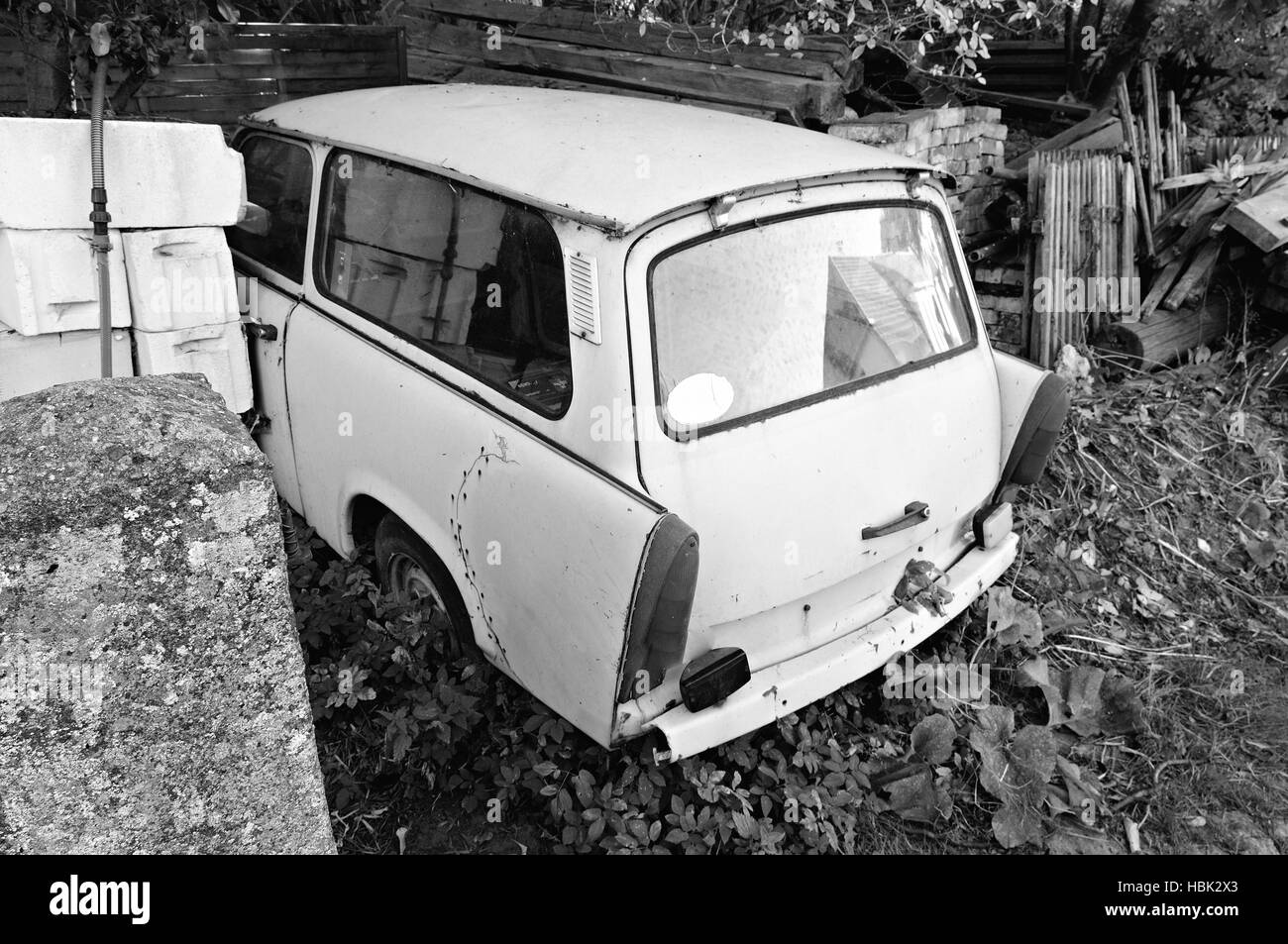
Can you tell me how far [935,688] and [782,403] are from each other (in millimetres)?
1295

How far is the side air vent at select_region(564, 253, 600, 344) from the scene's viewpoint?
8.50 ft

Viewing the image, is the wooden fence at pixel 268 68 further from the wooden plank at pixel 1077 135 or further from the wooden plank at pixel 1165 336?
the wooden plank at pixel 1165 336

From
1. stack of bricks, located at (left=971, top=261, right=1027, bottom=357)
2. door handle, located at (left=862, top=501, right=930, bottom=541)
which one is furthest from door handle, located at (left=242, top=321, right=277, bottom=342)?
stack of bricks, located at (left=971, top=261, right=1027, bottom=357)

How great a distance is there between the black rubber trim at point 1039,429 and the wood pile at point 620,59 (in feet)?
7.70

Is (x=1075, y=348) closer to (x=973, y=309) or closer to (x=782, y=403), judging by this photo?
(x=973, y=309)

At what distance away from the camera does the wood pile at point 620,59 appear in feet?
17.0

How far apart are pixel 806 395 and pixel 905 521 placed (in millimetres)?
496

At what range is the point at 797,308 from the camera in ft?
9.37

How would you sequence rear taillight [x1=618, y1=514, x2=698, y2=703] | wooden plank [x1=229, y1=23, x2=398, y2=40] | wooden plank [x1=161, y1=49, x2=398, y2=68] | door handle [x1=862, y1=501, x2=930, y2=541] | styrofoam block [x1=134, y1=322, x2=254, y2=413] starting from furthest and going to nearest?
1. wooden plank [x1=229, y1=23, x2=398, y2=40]
2. wooden plank [x1=161, y1=49, x2=398, y2=68]
3. styrofoam block [x1=134, y1=322, x2=254, y2=413]
4. door handle [x1=862, y1=501, x2=930, y2=541]
5. rear taillight [x1=618, y1=514, x2=698, y2=703]

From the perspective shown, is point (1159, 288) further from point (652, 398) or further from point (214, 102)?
point (214, 102)

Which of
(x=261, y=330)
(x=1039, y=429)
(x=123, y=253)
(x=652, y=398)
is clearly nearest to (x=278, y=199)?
(x=261, y=330)

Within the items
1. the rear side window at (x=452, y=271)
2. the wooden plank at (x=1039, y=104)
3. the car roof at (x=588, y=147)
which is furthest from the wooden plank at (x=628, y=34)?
the rear side window at (x=452, y=271)

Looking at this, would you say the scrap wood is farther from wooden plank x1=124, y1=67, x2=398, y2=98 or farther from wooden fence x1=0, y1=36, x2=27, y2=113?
wooden fence x1=0, y1=36, x2=27, y2=113
